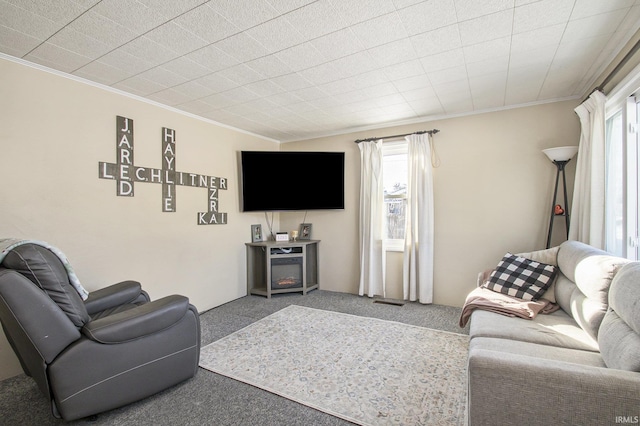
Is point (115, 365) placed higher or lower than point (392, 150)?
lower

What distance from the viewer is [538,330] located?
6.66ft

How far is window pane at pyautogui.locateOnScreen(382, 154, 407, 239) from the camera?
4324mm

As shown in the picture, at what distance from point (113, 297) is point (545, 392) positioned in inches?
114

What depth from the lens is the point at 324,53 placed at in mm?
2326

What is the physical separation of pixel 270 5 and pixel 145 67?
1386mm

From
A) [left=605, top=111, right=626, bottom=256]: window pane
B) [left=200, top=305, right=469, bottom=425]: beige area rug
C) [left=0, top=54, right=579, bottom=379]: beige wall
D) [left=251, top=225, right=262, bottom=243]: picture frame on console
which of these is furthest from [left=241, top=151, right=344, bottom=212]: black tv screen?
[left=605, top=111, right=626, bottom=256]: window pane

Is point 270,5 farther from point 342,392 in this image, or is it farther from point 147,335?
point 342,392

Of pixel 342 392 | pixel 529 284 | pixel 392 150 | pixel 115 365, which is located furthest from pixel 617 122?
pixel 115 365

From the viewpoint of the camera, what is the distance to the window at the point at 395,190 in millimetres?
4312

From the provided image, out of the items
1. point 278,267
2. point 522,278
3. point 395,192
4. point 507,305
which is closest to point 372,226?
point 395,192

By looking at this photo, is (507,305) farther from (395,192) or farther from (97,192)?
(97,192)

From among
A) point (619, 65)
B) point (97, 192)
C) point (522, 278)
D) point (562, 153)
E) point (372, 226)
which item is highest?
point (619, 65)

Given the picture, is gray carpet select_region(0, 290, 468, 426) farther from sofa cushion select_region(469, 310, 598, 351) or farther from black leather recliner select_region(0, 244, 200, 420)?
sofa cushion select_region(469, 310, 598, 351)

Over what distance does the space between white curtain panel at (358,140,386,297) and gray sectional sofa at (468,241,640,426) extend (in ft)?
7.55
